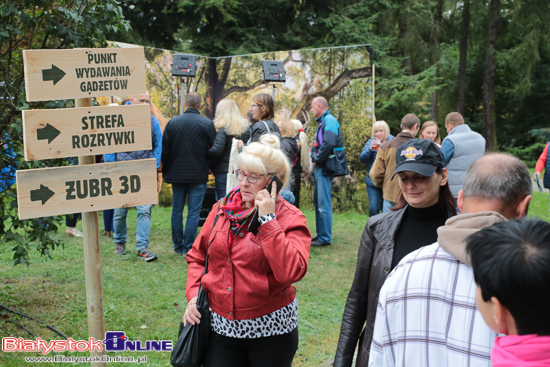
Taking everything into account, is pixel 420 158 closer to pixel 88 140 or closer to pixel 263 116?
pixel 88 140

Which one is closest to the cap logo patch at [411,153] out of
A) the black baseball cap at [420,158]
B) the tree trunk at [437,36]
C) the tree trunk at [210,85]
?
the black baseball cap at [420,158]

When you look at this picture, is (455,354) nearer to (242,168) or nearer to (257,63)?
(242,168)

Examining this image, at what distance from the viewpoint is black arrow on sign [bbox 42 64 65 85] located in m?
3.09

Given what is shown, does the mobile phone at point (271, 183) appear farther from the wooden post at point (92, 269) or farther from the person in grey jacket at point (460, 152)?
the person in grey jacket at point (460, 152)

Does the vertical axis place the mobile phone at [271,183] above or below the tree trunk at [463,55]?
below

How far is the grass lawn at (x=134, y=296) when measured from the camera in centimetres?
478

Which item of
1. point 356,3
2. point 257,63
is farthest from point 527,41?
point 257,63

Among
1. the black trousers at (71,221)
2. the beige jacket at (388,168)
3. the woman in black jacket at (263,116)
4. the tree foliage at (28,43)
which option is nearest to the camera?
the tree foliage at (28,43)

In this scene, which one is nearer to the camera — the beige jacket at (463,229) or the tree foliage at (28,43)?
the beige jacket at (463,229)

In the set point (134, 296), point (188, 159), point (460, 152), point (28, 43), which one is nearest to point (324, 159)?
point (188, 159)

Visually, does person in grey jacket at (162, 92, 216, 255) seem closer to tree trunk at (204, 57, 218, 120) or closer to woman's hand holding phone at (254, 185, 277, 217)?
woman's hand holding phone at (254, 185, 277, 217)

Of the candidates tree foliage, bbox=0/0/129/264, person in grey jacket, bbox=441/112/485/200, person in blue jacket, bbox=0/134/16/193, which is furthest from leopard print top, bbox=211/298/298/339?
person in grey jacket, bbox=441/112/485/200

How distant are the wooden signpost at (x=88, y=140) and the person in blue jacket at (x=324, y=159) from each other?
526 centimetres

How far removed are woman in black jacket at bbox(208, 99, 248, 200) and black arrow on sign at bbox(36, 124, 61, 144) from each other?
4.72m
